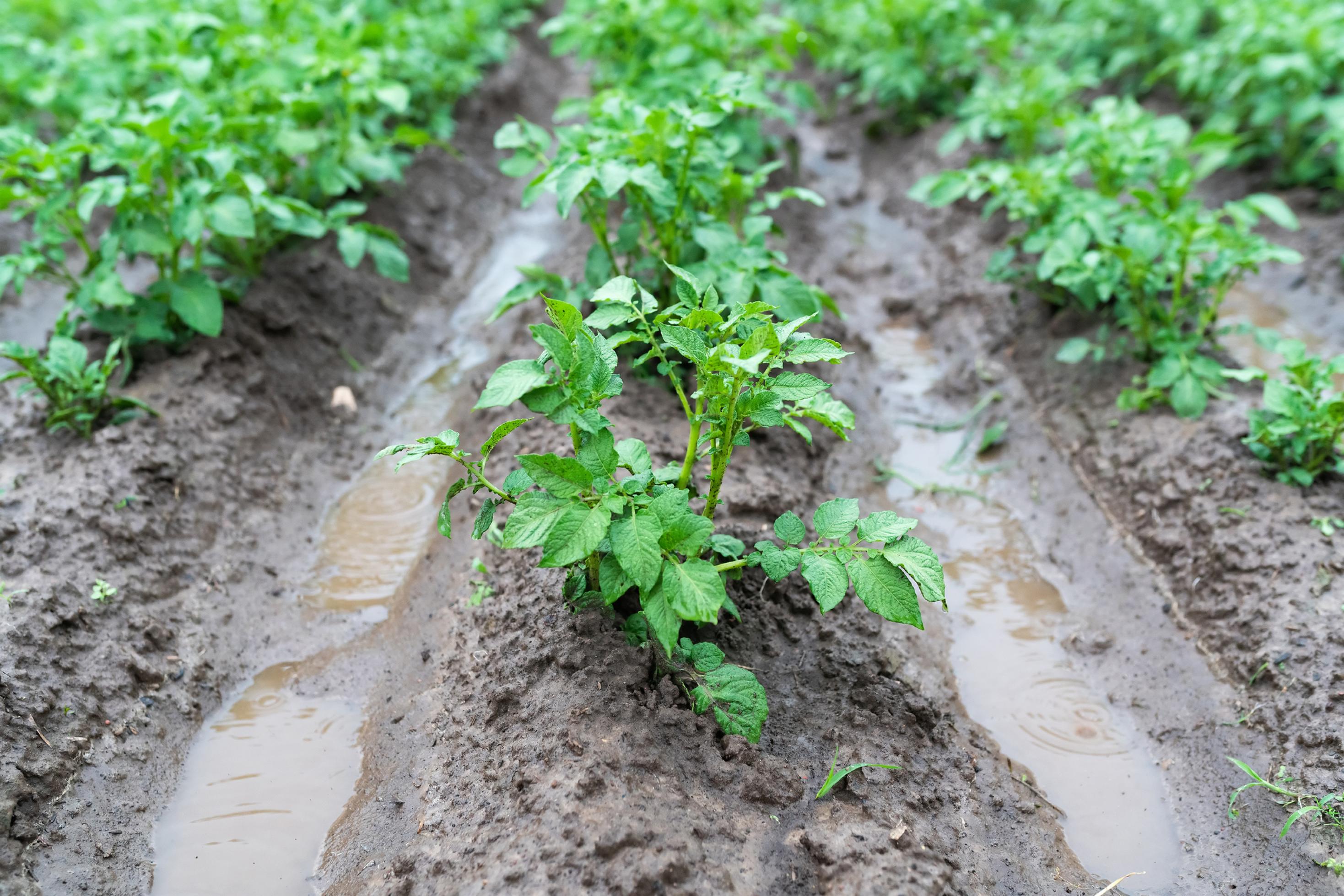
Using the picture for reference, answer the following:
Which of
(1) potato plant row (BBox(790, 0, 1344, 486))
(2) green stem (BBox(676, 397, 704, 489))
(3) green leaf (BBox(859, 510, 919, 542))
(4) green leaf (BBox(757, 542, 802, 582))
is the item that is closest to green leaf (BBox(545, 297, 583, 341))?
(2) green stem (BBox(676, 397, 704, 489))

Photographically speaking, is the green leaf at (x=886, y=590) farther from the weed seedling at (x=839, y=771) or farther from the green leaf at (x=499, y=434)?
the green leaf at (x=499, y=434)

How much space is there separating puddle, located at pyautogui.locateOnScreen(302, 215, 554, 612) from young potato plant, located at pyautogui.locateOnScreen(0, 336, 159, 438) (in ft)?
2.66

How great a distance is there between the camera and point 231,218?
125 inches

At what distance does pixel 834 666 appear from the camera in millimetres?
2416

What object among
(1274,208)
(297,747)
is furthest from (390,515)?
(1274,208)

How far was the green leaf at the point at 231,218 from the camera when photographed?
3139 mm

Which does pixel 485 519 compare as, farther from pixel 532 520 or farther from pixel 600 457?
pixel 600 457

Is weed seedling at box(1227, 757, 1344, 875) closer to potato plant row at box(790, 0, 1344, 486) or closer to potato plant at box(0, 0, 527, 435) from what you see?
potato plant row at box(790, 0, 1344, 486)

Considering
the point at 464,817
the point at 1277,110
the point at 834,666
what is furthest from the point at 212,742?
the point at 1277,110

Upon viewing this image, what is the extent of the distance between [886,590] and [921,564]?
10 centimetres

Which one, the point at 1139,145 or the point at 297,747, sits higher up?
the point at 1139,145

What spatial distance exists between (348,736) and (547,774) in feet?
2.90

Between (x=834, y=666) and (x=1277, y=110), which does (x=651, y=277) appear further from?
(x=1277, y=110)

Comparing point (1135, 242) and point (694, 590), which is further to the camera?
point (1135, 242)
